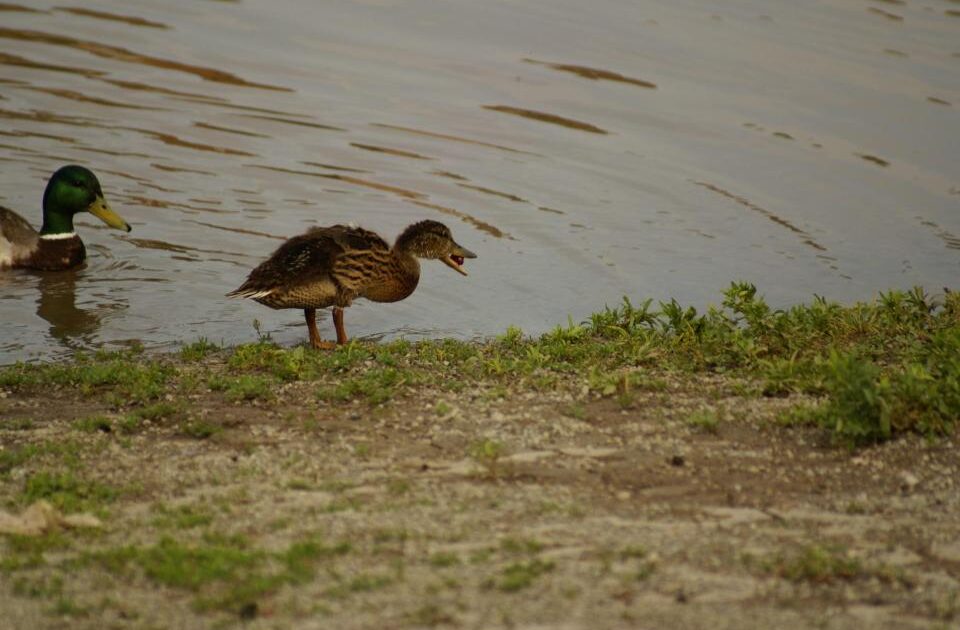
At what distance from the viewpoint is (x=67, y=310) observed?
33.8 ft

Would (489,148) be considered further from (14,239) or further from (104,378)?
(104,378)

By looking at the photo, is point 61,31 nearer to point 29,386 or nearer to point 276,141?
point 276,141

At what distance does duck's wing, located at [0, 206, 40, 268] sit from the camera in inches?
447

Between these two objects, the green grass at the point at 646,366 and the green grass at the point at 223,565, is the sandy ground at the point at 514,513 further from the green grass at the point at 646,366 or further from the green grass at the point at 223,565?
the green grass at the point at 646,366

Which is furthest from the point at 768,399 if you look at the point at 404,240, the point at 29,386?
the point at 29,386

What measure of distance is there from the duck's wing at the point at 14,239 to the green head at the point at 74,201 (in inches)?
7.8

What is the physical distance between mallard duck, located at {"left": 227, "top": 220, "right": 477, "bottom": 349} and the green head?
10.6 ft

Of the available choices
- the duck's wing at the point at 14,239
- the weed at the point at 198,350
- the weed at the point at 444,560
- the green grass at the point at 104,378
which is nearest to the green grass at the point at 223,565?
the weed at the point at 444,560

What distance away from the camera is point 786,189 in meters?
13.2

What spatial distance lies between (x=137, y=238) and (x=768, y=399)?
22.0 ft

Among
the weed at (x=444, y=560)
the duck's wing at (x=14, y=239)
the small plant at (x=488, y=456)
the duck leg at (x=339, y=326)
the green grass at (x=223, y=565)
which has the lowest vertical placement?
the duck's wing at (x=14, y=239)

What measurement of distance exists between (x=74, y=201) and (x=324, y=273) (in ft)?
13.0

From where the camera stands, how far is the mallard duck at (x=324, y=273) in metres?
8.73

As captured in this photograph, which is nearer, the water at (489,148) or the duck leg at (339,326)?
the duck leg at (339,326)
